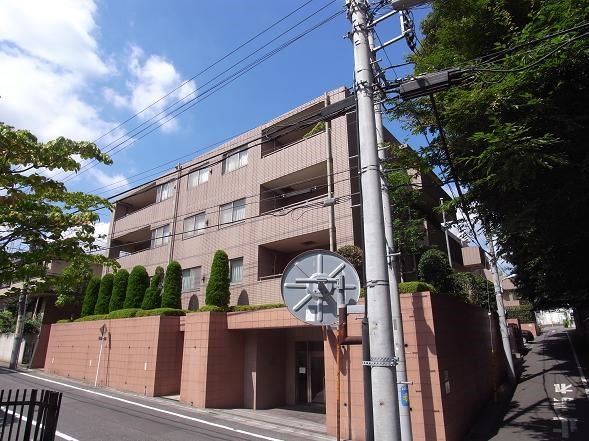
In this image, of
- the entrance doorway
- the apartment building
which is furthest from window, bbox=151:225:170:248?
the entrance doorway

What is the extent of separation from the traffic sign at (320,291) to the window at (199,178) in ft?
64.9

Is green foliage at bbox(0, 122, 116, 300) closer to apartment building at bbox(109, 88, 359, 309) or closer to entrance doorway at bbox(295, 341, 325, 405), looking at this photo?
apartment building at bbox(109, 88, 359, 309)

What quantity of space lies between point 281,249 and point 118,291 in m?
10.9

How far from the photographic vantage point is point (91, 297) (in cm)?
2594

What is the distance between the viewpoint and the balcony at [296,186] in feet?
60.4

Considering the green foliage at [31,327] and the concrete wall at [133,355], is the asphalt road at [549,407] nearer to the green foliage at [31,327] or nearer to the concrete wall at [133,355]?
the concrete wall at [133,355]

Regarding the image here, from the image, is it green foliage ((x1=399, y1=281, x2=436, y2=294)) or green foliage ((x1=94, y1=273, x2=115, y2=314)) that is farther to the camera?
green foliage ((x1=94, y1=273, x2=115, y2=314))

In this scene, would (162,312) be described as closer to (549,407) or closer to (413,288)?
(413,288)

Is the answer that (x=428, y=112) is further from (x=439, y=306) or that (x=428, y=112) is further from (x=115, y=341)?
(x=115, y=341)

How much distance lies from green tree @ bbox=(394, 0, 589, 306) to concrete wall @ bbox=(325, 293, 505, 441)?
9.28ft

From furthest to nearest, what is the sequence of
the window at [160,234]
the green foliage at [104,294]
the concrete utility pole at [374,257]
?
the green foliage at [104,294] → the window at [160,234] → the concrete utility pole at [374,257]

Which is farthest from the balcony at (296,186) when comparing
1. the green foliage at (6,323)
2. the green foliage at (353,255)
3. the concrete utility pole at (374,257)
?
the green foliage at (6,323)

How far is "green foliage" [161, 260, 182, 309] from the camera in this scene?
66.7ft

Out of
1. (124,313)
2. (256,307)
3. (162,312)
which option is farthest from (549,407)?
(124,313)
